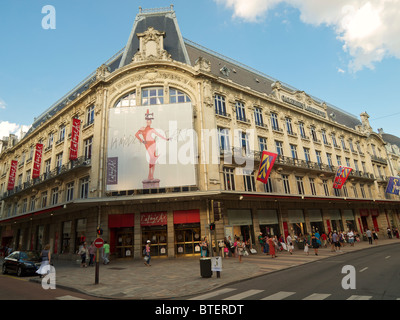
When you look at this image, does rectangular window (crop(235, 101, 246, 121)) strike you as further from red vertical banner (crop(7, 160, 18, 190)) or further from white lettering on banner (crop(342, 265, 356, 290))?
red vertical banner (crop(7, 160, 18, 190))

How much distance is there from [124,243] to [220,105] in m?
15.5

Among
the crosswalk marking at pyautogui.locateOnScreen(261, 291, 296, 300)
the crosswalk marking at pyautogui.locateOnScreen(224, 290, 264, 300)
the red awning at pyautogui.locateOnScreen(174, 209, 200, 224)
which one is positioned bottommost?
the crosswalk marking at pyautogui.locateOnScreen(224, 290, 264, 300)

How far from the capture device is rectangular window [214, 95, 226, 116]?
77.2 feet

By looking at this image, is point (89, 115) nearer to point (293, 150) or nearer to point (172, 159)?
point (172, 159)

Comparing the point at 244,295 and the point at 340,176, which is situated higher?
the point at 340,176

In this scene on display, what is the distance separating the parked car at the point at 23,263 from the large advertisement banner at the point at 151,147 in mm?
6850

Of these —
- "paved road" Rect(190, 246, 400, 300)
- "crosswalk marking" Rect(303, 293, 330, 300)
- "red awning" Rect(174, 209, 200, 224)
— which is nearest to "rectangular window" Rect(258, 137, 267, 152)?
"red awning" Rect(174, 209, 200, 224)

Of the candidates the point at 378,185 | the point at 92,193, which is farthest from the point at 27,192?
the point at 378,185

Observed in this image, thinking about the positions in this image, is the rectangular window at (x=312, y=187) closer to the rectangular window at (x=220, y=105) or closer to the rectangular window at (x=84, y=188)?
the rectangular window at (x=220, y=105)

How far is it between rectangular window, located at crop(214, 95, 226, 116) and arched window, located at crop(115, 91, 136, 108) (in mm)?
7849

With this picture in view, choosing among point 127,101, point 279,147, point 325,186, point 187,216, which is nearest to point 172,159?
point 187,216

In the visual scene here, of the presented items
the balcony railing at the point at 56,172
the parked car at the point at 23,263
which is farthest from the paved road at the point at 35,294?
the balcony railing at the point at 56,172

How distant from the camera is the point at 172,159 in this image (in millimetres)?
20000
